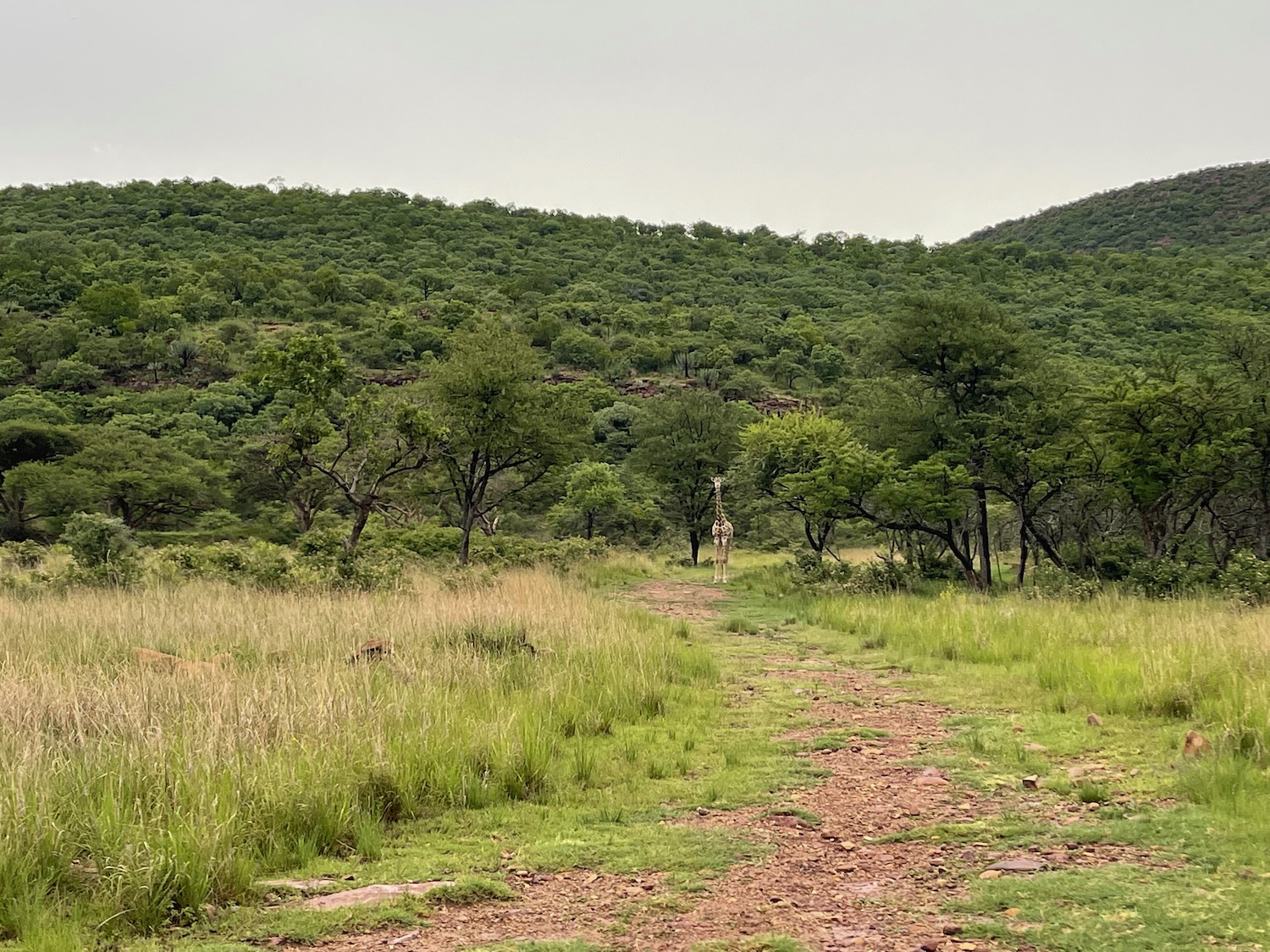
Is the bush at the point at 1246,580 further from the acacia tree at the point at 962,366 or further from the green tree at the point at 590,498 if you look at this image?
the green tree at the point at 590,498

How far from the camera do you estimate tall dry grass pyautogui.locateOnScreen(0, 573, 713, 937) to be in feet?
12.3

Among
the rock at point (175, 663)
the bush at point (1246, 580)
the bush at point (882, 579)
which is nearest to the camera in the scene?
the rock at point (175, 663)

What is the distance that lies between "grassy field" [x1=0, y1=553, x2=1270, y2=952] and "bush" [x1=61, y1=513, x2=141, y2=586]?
157 inches

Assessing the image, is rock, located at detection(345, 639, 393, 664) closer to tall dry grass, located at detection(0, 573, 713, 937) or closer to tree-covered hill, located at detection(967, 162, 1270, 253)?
tall dry grass, located at detection(0, 573, 713, 937)

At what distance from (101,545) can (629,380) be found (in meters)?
48.1

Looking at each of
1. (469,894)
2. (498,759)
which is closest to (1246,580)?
(498,759)

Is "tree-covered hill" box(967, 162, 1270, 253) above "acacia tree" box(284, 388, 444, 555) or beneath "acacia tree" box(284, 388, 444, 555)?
above

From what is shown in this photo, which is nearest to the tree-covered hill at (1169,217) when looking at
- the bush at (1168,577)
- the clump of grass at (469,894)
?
the bush at (1168,577)

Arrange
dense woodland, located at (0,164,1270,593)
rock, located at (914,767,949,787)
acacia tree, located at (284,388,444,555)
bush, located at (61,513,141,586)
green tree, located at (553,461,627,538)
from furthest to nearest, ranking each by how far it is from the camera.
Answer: green tree, located at (553,461,627,538)
acacia tree, located at (284,388,444,555)
dense woodland, located at (0,164,1270,593)
bush, located at (61,513,141,586)
rock, located at (914,767,949,787)

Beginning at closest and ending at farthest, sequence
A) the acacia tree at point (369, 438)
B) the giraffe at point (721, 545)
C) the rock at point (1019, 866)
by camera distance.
→ the rock at point (1019, 866)
the acacia tree at point (369, 438)
the giraffe at point (721, 545)

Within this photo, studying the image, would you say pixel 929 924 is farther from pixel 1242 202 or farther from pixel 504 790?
pixel 1242 202

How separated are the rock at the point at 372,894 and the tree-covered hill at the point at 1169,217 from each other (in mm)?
97334

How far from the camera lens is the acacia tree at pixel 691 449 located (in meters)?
30.3

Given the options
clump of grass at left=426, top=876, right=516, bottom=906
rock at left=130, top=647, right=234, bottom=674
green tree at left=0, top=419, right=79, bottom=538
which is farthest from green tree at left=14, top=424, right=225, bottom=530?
clump of grass at left=426, top=876, right=516, bottom=906
